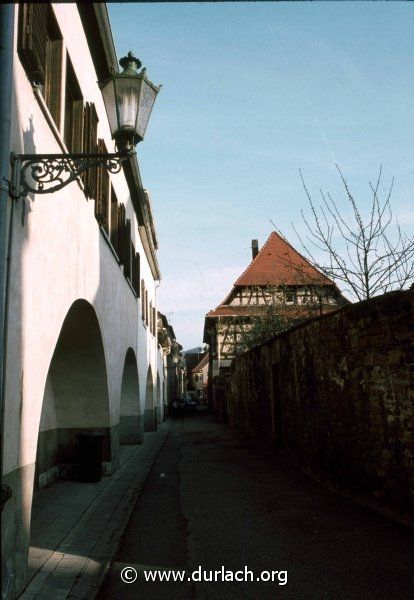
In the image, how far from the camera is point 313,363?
9883mm

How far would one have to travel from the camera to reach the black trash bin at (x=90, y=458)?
980cm

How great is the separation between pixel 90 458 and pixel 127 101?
6.77m

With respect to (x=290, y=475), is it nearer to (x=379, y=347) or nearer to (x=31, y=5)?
(x=379, y=347)

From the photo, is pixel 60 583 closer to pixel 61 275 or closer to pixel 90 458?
pixel 61 275

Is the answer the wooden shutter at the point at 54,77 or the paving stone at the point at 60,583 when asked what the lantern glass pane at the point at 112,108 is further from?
the paving stone at the point at 60,583

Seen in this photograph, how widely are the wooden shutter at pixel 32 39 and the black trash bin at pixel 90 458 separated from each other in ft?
20.8

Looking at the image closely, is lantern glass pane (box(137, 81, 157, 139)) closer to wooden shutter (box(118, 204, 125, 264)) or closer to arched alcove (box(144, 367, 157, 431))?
wooden shutter (box(118, 204, 125, 264))

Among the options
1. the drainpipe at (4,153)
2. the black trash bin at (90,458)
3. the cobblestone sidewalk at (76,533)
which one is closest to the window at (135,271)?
the cobblestone sidewalk at (76,533)

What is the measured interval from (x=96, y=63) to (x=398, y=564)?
28.8 feet

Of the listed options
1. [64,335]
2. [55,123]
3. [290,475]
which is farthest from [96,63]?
[290,475]

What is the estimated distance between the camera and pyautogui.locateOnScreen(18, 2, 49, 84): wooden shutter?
4.85 meters

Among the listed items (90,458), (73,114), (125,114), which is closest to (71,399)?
(90,458)

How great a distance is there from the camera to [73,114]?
319 inches

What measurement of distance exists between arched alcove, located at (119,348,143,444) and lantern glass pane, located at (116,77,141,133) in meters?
12.1
